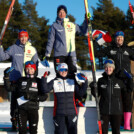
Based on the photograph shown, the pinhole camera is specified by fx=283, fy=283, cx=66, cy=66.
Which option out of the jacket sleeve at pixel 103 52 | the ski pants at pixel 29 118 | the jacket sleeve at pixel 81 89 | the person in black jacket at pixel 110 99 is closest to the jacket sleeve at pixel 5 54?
the ski pants at pixel 29 118

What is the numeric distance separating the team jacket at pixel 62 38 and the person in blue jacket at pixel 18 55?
38 cm

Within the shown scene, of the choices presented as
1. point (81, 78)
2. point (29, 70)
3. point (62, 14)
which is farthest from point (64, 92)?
point (62, 14)

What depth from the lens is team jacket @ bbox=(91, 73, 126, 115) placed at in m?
4.74

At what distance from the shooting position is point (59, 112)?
15.5 ft

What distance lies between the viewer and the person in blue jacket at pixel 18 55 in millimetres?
5511

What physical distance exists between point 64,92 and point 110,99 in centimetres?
79

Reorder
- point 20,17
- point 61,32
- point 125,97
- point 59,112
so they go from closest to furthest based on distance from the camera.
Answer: point 59,112 < point 125,97 < point 61,32 < point 20,17

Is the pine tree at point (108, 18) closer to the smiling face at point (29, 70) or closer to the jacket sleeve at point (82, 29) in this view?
the jacket sleeve at point (82, 29)

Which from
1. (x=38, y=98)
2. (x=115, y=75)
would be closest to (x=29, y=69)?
(x=38, y=98)

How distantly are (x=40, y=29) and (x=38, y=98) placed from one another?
34.1 meters

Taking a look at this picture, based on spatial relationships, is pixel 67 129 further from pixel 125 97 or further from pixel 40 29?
pixel 40 29

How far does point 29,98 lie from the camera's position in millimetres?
4949

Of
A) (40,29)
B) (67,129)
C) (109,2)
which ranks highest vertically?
(109,2)

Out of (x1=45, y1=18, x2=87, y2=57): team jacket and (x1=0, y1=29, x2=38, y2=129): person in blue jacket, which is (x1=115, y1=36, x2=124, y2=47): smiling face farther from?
(x1=0, y1=29, x2=38, y2=129): person in blue jacket
